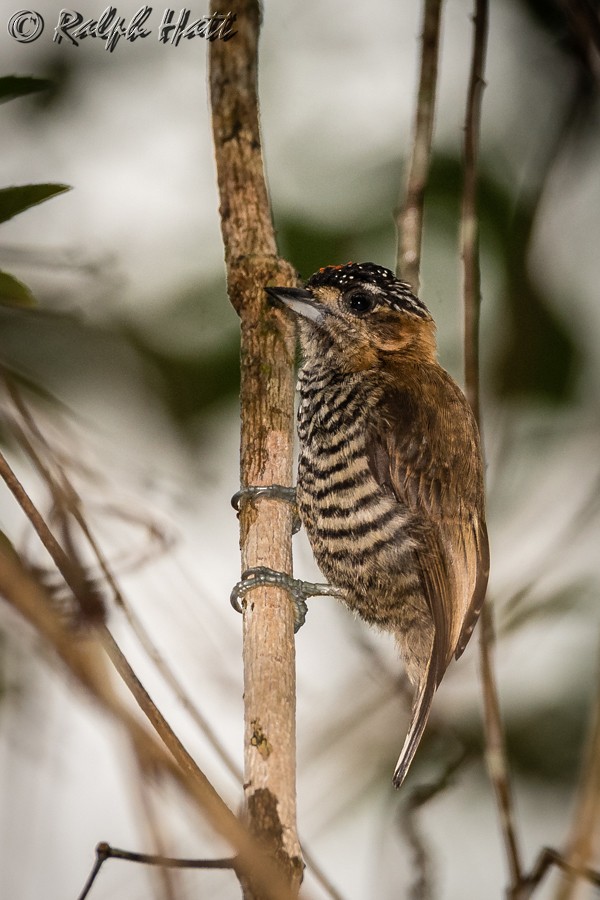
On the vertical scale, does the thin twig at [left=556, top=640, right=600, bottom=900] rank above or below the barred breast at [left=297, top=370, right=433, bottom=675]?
below

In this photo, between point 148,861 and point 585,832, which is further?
point 585,832

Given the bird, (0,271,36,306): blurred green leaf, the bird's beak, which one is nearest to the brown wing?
the bird

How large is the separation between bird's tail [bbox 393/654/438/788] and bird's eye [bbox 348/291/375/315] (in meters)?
1.13

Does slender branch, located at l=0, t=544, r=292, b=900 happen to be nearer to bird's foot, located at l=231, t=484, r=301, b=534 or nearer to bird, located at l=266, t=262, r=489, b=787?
bird's foot, located at l=231, t=484, r=301, b=534

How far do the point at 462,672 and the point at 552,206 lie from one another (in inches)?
64.8

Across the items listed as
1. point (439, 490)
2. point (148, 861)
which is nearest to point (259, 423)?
point (439, 490)

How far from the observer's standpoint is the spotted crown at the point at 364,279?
3.05 metres

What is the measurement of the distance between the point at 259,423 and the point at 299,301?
1.75 feet

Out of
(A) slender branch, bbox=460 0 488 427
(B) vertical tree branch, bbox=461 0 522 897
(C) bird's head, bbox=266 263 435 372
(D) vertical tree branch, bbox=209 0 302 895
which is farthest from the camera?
(C) bird's head, bbox=266 263 435 372

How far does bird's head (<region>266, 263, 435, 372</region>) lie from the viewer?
119 inches

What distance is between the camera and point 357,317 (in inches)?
121

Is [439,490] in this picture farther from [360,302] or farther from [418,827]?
[418,827]

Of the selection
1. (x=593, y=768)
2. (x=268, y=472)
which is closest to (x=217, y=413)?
(x=268, y=472)

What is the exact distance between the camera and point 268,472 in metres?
2.39
